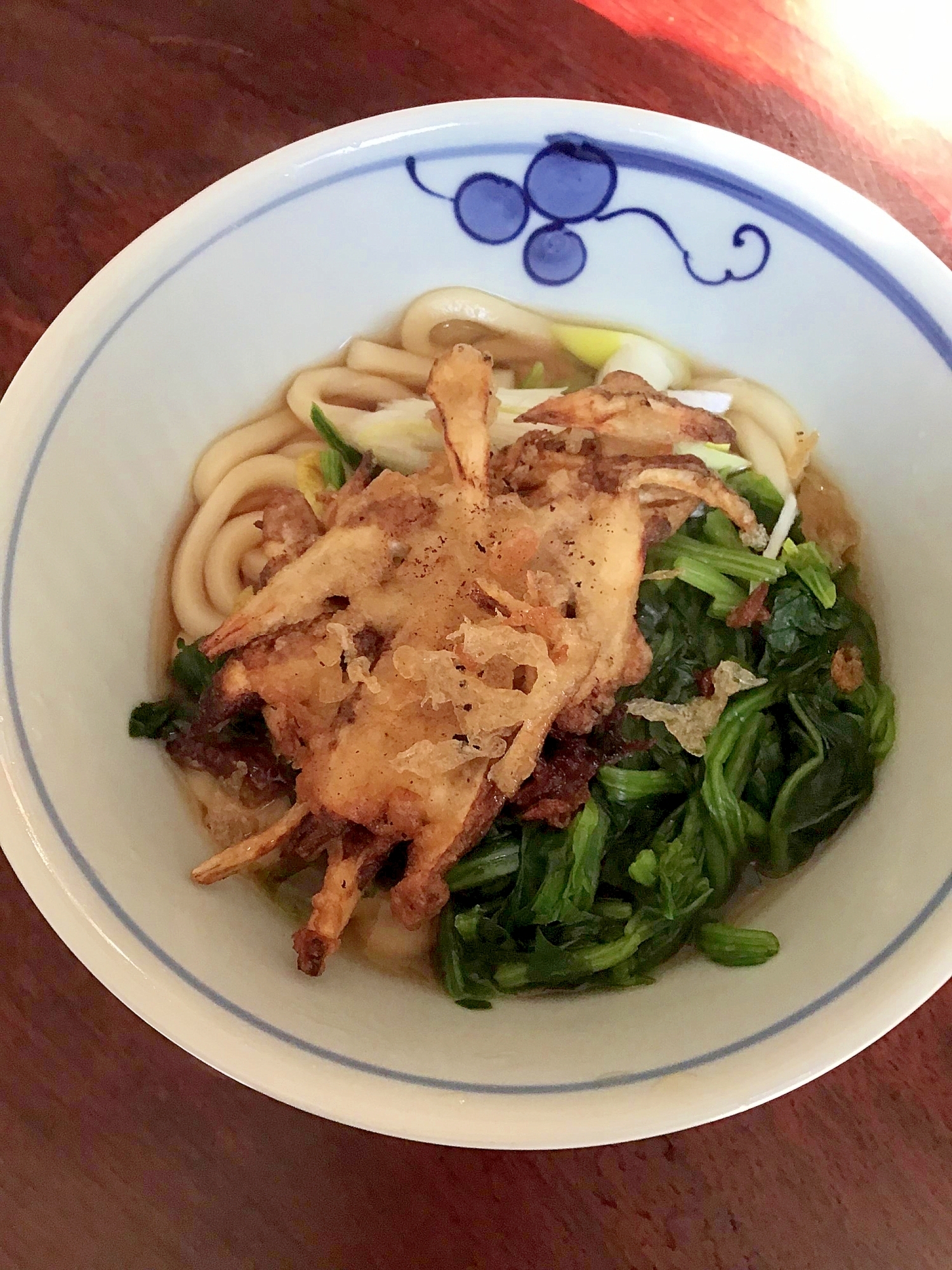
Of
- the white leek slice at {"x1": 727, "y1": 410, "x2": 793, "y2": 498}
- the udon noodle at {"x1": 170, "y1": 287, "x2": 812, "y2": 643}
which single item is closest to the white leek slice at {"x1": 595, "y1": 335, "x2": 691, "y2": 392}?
the udon noodle at {"x1": 170, "y1": 287, "x2": 812, "y2": 643}

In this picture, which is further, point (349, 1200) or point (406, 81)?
point (406, 81)

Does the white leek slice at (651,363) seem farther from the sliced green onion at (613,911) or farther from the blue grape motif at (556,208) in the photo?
the sliced green onion at (613,911)

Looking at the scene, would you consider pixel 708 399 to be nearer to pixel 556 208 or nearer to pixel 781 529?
pixel 781 529

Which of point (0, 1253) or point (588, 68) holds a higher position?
point (588, 68)

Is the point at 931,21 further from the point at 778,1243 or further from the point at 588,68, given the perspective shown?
the point at 778,1243

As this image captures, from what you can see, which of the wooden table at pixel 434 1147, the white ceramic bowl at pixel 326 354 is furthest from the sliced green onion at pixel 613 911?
the wooden table at pixel 434 1147

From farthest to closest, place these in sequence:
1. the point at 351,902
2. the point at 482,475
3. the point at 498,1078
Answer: the point at 482,475, the point at 351,902, the point at 498,1078

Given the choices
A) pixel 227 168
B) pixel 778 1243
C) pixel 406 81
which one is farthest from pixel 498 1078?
pixel 406 81

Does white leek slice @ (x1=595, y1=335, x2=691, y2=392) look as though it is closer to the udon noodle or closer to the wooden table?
the udon noodle

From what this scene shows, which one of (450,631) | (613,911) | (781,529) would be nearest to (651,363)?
(781,529)
